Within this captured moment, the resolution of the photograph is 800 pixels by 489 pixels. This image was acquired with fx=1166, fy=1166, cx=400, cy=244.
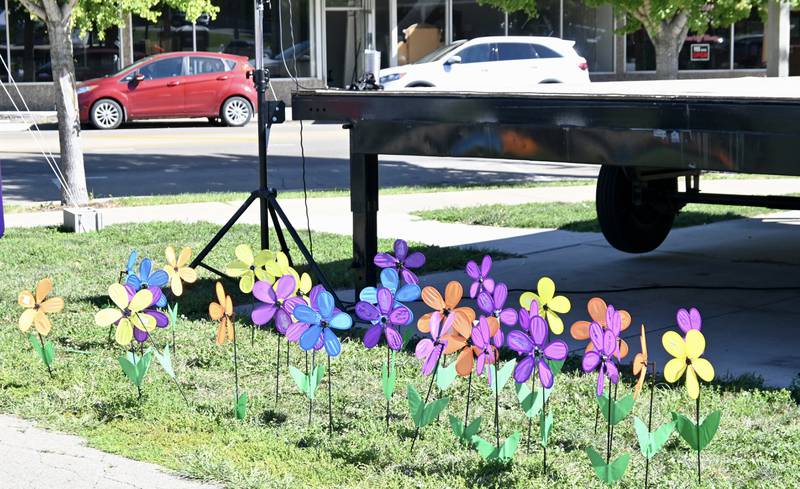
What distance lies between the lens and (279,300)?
5.07 meters

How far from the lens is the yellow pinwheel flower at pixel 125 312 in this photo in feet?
16.7

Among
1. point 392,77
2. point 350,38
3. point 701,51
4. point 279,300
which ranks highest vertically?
point 350,38

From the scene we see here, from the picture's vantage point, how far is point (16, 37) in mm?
27516

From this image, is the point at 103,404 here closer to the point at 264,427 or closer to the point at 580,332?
the point at 264,427

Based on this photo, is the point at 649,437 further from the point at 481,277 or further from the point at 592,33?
the point at 592,33

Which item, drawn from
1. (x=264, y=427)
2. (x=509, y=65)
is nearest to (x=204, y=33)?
(x=509, y=65)

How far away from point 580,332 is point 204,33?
26293 mm

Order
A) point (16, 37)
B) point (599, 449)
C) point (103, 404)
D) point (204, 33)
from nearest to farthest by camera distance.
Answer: point (599, 449), point (103, 404), point (16, 37), point (204, 33)

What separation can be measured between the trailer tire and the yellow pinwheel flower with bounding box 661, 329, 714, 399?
4.82 meters

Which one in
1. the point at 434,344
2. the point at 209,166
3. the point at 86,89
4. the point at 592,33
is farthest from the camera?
the point at 592,33

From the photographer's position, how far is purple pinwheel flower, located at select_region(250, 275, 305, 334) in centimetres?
500

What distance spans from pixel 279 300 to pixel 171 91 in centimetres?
1999

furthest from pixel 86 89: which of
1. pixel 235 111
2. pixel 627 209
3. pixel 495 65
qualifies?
pixel 627 209

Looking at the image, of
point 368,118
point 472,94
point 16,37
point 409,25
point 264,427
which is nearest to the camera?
point 264,427
